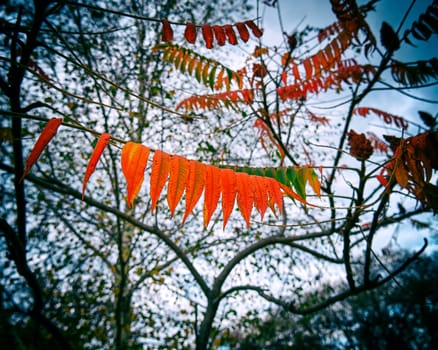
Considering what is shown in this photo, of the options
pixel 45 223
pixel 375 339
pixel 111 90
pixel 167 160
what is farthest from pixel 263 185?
pixel 375 339

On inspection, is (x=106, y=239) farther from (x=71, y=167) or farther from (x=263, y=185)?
(x=263, y=185)

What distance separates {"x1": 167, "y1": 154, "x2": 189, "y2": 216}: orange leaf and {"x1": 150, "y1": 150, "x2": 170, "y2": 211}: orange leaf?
21 millimetres

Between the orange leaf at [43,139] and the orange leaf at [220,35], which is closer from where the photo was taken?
the orange leaf at [43,139]

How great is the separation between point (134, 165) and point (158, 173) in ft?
0.27

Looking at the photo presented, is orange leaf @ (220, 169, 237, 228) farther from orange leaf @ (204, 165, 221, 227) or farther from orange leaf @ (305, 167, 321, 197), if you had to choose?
orange leaf @ (305, 167, 321, 197)

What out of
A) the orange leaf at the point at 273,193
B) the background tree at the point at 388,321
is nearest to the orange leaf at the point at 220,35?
the orange leaf at the point at 273,193

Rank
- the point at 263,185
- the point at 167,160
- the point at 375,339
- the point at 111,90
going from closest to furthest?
the point at 167,160 → the point at 263,185 → the point at 111,90 → the point at 375,339

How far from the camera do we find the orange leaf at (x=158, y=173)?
81 centimetres

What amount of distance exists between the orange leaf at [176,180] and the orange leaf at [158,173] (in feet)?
0.07

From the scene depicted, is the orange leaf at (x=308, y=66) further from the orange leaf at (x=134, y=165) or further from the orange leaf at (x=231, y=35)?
the orange leaf at (x=134, y=165)

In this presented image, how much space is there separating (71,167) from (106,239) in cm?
183

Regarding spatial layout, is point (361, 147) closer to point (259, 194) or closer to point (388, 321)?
point (259, 194)

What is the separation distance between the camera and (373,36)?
7.86 ft

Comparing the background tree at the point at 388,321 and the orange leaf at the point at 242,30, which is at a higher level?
the orange leaf at the point at 242,30
